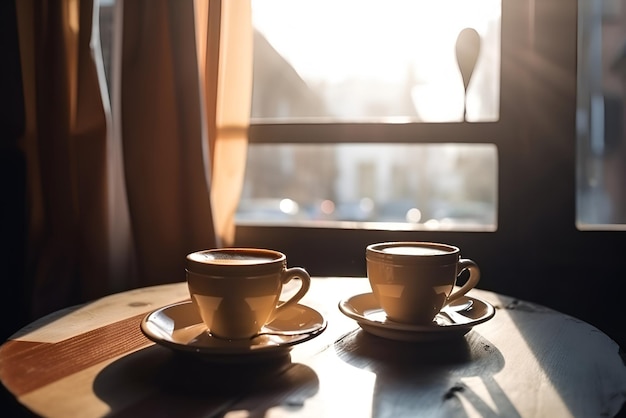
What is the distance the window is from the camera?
1.54 metres

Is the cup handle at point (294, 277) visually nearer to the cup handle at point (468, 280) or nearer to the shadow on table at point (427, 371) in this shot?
the shadow on table at point (427, 371)

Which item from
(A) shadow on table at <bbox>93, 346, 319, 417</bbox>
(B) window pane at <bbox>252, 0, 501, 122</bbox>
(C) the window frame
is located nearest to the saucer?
(A) shadow on table at <bbox>93, 346, 319, 417</bbox>

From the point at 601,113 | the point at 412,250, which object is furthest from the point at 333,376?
the point at 601,113

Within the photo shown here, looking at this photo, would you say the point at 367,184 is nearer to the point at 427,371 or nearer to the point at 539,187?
the point at 539,187

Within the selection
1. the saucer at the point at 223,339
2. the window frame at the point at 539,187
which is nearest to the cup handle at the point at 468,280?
the saucer at the point at 223,339

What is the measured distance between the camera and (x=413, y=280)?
684mm

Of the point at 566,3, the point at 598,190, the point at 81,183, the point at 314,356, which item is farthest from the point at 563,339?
the point at 81,183

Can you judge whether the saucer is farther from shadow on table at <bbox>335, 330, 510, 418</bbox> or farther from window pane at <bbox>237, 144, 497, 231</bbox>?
window pane at <bbox>237, 144, 497, 231</bbox>

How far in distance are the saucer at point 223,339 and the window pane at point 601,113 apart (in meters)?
1.04

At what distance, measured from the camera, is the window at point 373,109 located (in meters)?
1.54

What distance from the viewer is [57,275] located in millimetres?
1404

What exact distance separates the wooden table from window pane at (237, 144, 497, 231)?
36.0 inches

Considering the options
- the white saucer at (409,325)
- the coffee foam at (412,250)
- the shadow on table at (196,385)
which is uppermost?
the coffee foam at (412,250)

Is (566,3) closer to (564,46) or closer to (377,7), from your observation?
(564,46)
